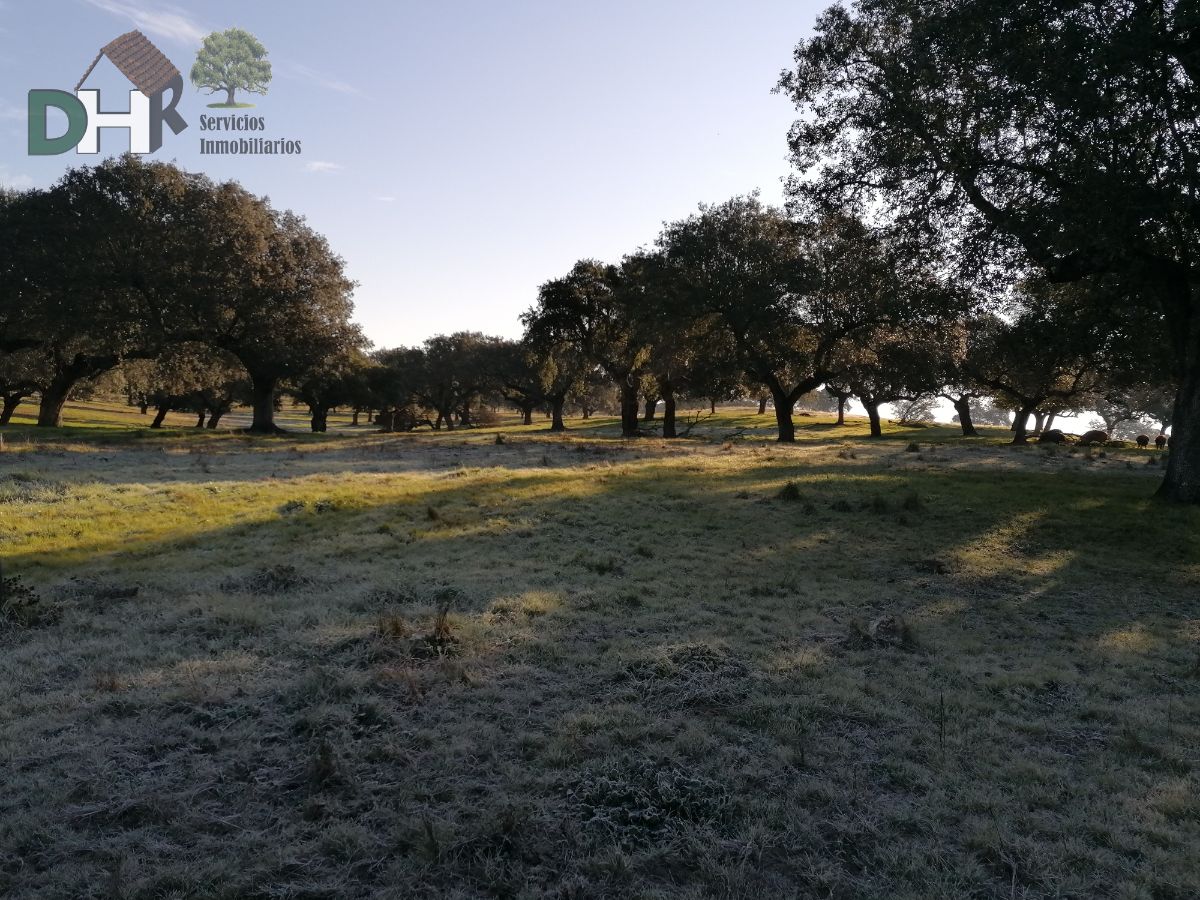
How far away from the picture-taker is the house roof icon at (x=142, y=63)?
90.8 ft

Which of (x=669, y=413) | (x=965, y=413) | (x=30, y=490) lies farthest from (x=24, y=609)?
(x=965, y=413)

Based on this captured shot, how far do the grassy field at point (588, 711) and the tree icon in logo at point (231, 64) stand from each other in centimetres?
2584

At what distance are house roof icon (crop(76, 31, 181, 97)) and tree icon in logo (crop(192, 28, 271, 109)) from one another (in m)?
2.01

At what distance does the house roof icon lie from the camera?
90.8 ft

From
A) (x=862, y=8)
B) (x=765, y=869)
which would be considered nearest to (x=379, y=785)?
(x=765, y=869)

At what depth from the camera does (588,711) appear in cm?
593

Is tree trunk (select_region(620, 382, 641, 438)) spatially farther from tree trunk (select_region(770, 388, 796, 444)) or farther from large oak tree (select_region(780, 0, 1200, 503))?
large oak tree (select_region(780, 0, 1200, 503))

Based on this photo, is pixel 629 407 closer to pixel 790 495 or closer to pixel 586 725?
pixel 790 495

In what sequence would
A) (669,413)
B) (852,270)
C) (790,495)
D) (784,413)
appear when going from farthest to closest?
(669,413) → (784,413) → (852,270) → (790,495)

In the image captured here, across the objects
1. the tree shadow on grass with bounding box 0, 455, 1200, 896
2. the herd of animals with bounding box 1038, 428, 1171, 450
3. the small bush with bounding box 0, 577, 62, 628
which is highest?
the herd of animals with bounding box 1038, 428, 1171, 450

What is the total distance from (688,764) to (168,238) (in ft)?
138

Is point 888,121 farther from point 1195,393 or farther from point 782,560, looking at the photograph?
point 782,560

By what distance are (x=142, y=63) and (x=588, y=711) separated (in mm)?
35140

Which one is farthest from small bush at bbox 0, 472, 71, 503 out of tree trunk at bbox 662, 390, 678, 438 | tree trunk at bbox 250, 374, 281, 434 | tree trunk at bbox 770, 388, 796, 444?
tree trunk at bbox 662, 390, 678, 438
